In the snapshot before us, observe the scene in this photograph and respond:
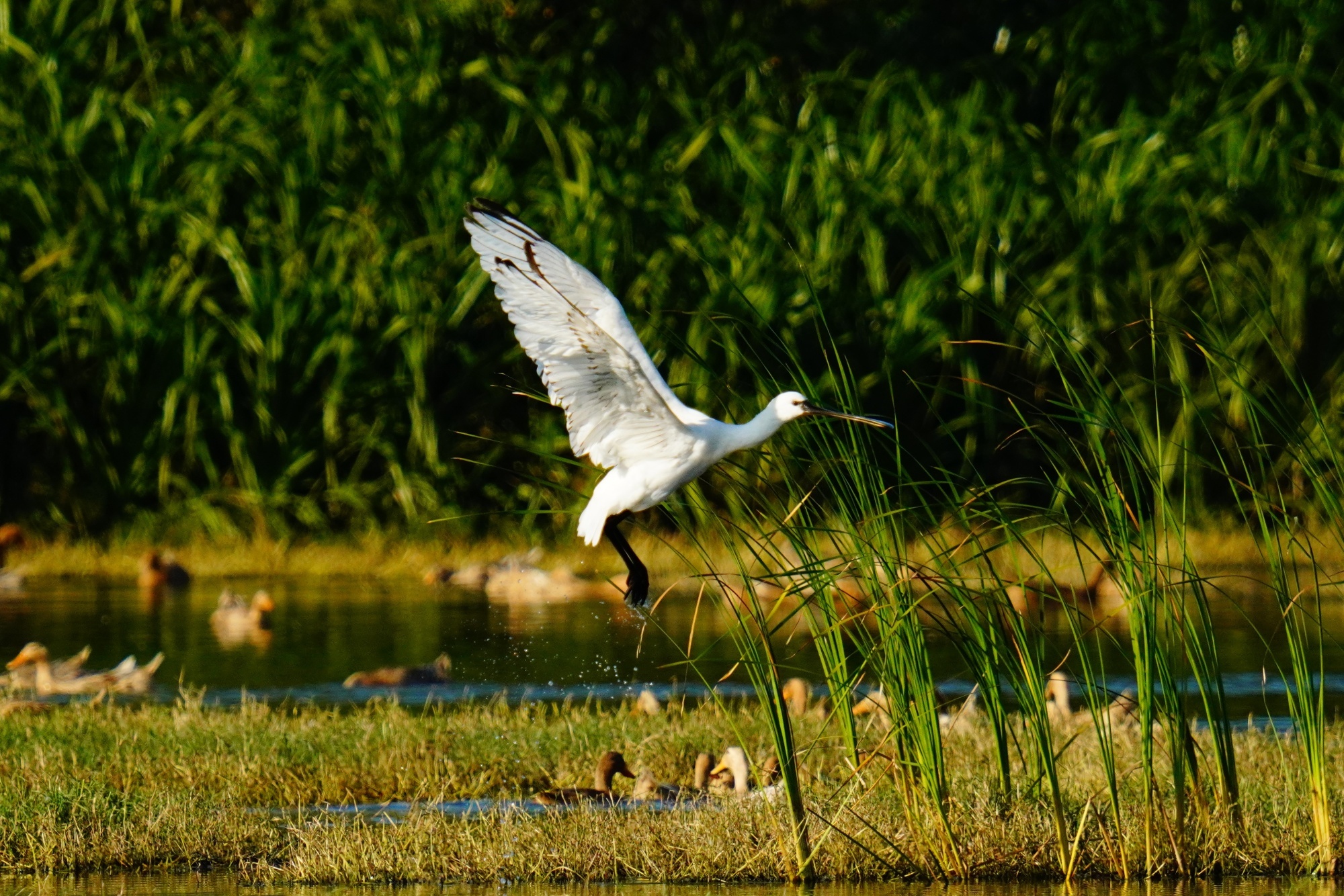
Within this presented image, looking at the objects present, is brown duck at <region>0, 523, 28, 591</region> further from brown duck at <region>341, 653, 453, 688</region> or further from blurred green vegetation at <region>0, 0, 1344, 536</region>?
brown duck at <region>341, 653, 453, 688</region>

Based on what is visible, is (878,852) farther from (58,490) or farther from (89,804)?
(58,490)

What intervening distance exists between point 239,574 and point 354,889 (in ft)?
23.8

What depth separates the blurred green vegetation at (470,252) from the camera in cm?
1238

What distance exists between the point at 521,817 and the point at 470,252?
292 inches

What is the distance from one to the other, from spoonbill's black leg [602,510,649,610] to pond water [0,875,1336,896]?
767 millimetres

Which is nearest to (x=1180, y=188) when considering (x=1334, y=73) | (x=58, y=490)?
(x=1334, y=73)

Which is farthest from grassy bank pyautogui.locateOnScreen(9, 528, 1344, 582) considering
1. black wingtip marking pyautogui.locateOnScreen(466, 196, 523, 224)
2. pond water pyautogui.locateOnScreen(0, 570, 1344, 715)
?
black wingtip marking pyautogui.locateOnScreen(466, 196, 523, 224)

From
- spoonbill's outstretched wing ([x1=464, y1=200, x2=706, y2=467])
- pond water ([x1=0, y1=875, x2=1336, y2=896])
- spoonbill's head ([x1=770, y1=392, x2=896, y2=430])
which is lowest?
pond water ([x1=0, y1=875, x2=1336, y2=896])

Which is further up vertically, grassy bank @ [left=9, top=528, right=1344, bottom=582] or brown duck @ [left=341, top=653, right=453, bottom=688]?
grassy bank @ [left=9, top=528, right=1344, bottom=582]

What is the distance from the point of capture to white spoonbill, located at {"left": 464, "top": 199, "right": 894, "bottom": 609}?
16.3ft

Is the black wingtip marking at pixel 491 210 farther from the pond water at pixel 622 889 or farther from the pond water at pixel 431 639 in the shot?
the pond water at pixel 431 639

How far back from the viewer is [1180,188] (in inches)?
520

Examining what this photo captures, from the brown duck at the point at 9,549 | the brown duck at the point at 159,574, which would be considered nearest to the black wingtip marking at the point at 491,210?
the brown duck at the point at 159,574

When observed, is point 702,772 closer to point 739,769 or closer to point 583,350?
point 739,769
